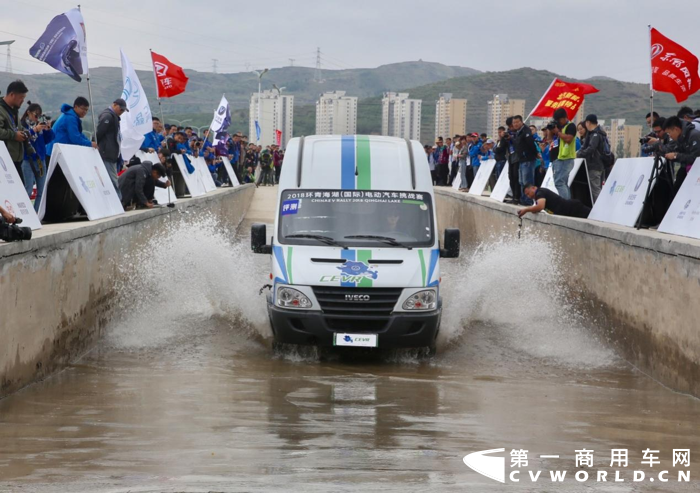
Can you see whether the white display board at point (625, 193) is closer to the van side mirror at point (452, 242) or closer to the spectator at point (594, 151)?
the spectator at point (594, 151)

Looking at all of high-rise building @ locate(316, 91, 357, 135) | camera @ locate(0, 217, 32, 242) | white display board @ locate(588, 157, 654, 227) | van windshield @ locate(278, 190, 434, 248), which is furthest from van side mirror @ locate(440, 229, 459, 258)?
A: high-rise building @ locate(316, 91, 357, 135)

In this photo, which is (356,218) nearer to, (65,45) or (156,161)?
(65,45)

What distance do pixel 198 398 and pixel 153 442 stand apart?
1600 millimetres

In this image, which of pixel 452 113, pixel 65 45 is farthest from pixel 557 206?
pixel 452 113

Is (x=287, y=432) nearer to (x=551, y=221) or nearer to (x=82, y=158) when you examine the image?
(x=82, y=158)

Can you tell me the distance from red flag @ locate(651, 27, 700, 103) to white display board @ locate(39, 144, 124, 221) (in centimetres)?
903

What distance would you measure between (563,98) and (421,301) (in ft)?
46.9

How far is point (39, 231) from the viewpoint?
34.1 ft

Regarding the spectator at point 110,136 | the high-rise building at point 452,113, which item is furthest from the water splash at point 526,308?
the high-rise building at point 452,113

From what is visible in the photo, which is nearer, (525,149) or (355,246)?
(355,246)

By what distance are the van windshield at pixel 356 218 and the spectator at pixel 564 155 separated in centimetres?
666

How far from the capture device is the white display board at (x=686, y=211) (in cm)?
1116

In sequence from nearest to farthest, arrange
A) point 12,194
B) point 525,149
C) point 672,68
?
point 12,194, point 672,68, point 525,149

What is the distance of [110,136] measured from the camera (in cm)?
1551
